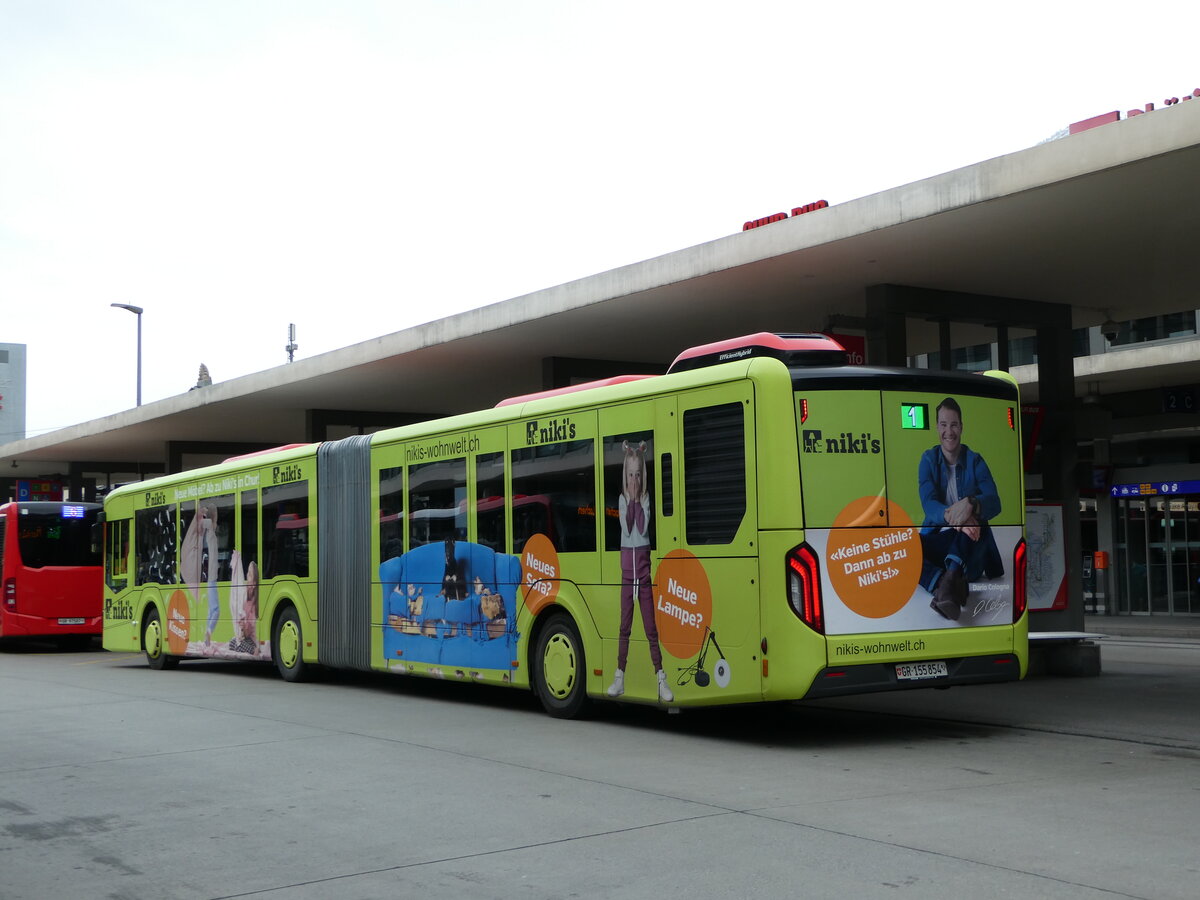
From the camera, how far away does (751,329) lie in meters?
20.6

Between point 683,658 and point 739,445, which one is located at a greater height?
point 739,445

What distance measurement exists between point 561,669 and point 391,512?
3.71m

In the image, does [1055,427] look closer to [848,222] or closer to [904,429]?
[848,222]

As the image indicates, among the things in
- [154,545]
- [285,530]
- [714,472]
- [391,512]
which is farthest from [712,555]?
[154,545]

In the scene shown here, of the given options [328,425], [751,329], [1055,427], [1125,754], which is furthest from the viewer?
[328,425]

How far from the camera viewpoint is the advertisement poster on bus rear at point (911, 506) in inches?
401

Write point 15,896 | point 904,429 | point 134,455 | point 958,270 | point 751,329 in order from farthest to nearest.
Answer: point 134,455
point 751,329
point 958,270
point 904,429
point 15,896

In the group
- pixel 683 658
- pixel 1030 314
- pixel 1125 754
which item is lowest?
pixel 1125 754

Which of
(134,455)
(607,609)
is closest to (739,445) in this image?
(607,609)

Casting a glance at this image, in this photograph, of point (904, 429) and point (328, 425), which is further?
point (328, 425)

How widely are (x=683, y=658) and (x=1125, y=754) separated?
3.39 metres

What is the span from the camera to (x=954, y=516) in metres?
10.9

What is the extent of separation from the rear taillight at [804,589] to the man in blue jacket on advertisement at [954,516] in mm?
1152

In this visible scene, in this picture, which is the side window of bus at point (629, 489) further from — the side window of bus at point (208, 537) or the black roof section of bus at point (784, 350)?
the side window of bus at point (208, 537)
